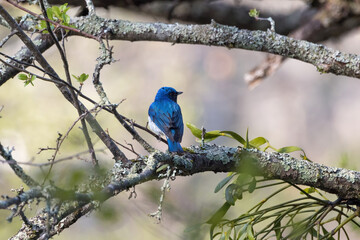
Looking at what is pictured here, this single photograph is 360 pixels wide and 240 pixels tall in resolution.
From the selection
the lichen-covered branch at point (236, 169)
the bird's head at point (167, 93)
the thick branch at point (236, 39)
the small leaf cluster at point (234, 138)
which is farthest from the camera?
the bird's head at point (167, 93)

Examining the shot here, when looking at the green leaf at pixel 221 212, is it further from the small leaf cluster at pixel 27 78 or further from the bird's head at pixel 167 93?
the bird's head at pixel 167 93

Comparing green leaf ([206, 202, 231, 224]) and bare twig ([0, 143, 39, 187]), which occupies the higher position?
green leaf ([206, 202, 231, 224])

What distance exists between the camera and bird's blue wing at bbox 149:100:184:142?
2602 millimetres

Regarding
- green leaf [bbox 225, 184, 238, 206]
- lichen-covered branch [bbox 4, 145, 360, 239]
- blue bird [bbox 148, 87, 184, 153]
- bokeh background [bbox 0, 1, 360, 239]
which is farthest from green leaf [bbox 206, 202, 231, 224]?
bokeh background [bbox 0, 1, 360, 239]

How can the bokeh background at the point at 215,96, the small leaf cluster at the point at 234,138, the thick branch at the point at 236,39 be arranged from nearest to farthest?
the small leaf cluster at the point at 234,138, the thick branch at the point at 236,39, the bokeh background at the point at 215,96

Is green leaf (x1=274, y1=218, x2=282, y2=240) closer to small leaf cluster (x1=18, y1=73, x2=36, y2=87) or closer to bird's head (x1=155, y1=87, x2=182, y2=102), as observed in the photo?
small leaf cluster (x1=18, y1=73, x2=36, y2=87)

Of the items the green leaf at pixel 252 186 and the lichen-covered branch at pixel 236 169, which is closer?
the lichen-covered branch at pixel 236 169

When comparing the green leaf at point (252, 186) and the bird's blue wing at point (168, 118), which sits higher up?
the bird's blue wing at point (168, 118)

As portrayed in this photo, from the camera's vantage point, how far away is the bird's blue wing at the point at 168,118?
2.60m

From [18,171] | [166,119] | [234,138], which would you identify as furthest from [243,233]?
[166,119]

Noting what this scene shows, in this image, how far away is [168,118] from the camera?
2828mm

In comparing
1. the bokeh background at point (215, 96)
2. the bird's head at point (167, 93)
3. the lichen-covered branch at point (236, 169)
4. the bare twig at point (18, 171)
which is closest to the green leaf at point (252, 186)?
the lichen-covered branch at point (236, 169)

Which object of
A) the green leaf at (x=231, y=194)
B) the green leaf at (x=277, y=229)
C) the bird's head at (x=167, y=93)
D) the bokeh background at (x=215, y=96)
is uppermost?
the bokeh background at (x=215, y=96)

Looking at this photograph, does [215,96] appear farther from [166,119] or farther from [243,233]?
[243,233]
